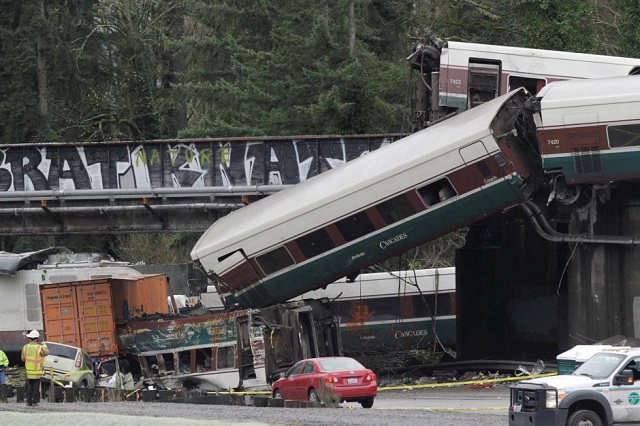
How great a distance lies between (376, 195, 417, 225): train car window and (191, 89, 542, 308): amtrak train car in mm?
26

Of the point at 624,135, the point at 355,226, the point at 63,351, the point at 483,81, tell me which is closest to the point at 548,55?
the point at 483,81

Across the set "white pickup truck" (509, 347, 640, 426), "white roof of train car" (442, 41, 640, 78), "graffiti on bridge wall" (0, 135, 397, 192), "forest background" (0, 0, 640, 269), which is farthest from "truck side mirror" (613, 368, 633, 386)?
"forest background" (0, 0, 640, 269)

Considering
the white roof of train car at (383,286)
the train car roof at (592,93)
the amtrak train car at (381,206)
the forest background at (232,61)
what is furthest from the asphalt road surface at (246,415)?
the forest background at (232,61)

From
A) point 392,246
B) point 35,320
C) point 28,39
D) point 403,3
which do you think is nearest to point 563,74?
point 392,246

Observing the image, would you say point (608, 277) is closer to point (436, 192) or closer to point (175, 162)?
point (436, 192)

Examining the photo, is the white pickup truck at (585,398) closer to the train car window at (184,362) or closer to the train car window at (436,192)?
the train car window at (436,192)

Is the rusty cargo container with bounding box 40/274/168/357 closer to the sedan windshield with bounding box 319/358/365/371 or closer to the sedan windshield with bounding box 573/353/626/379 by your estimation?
the sedan windshield with bounding box 319/358/365/371

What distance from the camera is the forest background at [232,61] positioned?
5303 cm

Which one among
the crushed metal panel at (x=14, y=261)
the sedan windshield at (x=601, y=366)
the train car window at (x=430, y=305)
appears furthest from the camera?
the train car window at (x=430, y=305)

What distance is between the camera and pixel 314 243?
101 feet

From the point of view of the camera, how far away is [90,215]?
127ft

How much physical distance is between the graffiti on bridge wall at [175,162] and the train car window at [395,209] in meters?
7.08

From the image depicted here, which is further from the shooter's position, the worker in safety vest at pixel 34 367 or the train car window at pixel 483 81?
the train car window at pixel 483 81

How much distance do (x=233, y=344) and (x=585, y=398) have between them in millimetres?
14721
